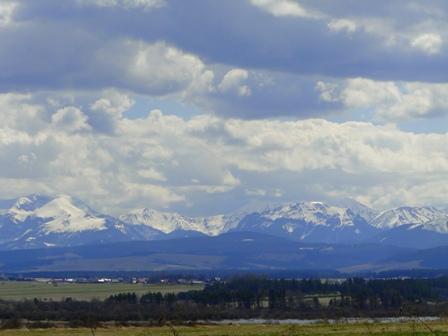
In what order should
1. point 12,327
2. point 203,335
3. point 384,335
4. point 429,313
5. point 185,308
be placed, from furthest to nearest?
point 185,308, point 429,313, point 12,327, point 203,335, point 384,335

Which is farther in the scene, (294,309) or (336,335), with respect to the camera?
(294,309)

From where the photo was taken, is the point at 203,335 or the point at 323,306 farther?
the point at 323,306

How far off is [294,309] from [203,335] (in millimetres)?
118344

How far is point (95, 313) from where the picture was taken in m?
162

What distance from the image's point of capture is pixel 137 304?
7579 inches

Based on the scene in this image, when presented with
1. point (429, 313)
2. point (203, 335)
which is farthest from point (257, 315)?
point (203, 335)

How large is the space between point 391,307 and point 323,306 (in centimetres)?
1305

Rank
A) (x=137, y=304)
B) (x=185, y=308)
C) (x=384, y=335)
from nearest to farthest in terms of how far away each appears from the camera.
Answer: (x=384, y=335), (x=185, y=308), (x=137, y=304)

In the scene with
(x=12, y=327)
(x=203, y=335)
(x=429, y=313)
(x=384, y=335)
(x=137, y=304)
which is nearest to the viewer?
(x=384, y=335)

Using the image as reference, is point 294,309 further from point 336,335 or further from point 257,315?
point 336,335

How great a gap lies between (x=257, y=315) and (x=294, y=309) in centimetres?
1336

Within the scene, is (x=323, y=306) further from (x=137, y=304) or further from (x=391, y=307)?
(x=137, y=304)

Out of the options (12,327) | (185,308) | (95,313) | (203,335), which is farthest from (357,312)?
(203,335)

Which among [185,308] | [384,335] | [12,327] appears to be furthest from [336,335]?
[185,308]
